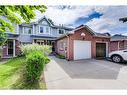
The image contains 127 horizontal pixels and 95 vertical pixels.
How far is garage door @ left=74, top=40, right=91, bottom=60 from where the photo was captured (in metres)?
11.2

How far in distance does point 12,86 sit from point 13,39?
5.97 metres

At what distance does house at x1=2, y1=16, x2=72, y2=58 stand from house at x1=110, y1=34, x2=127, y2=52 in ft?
12.9

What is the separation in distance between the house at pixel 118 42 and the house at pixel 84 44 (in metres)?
0.83

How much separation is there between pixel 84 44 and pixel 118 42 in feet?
10.1

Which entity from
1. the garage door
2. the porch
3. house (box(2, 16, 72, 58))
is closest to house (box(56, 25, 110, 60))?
the garage door

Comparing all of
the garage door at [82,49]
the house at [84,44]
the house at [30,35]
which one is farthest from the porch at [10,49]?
the garage door at [82,49]

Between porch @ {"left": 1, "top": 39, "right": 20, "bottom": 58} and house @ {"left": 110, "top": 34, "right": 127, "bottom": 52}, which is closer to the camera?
house @ {"left": 110, "top": 34, "right": 127, "bottom": 52}

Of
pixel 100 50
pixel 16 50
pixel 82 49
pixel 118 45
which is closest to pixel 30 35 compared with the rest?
pixel 16 50

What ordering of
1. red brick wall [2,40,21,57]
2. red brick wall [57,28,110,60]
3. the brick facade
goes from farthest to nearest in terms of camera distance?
red brick wall [57,28,110,60] < red brick wall [2,40,21,57] < the brick facade

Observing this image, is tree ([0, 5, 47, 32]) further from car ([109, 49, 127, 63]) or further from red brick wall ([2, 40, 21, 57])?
car ([109, 49, 127, 63])

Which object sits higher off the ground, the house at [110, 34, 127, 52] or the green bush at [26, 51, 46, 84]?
the house at [110, 34, 127, 52]

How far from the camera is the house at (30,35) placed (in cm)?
980

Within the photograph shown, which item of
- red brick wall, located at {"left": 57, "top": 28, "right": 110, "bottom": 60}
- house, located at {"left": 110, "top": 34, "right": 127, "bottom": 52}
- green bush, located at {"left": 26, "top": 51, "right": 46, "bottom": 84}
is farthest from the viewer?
red brick wall, located at {"left": 57, "top": 28, "right": 110, "bottom": 60}
